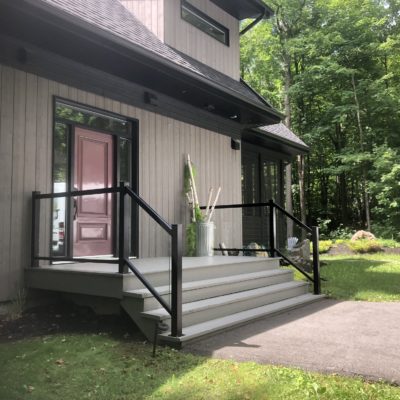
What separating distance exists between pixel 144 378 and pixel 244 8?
27.8 feet

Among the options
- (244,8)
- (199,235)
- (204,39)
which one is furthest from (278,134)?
(199,235)

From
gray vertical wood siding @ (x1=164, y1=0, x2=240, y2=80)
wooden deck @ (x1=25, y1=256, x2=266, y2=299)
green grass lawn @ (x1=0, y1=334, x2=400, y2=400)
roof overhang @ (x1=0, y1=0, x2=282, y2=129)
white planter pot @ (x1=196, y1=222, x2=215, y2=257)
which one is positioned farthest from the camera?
gray vertical wood siding @ (x1=164, y1=0, x2=240, y2=80)

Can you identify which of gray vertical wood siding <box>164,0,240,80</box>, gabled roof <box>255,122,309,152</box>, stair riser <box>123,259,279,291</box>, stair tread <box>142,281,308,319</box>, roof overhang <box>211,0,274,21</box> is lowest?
stair tread <box>142,281,308,319</box>

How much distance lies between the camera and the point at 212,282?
5000 millimetres

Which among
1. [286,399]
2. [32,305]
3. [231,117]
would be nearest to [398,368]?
[286,399]

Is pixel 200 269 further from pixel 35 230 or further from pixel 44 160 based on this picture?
pixel 44 160

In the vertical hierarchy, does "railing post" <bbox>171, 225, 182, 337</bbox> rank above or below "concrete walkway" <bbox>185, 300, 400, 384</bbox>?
above

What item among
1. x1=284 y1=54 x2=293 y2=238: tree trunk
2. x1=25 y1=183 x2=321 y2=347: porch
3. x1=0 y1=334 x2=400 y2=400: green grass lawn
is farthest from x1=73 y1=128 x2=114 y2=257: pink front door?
x1=284 y1=54 x2=293 y2=238: tree trunk

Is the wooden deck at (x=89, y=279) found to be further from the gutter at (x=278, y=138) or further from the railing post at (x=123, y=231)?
the gutter at (x=278, y=138)

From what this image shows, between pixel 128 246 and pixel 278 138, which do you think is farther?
pixel 278 138

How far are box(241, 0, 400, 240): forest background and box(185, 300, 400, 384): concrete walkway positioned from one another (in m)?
12.0

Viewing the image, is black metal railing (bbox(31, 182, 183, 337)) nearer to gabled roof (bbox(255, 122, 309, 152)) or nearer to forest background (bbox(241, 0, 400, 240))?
gabled roof (bbox(255, 122, 309, 152))

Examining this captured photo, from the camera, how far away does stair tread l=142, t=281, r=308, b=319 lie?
3.98 m

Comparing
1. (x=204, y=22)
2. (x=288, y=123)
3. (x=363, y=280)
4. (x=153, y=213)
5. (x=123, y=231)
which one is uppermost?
(x=288, y=123)
